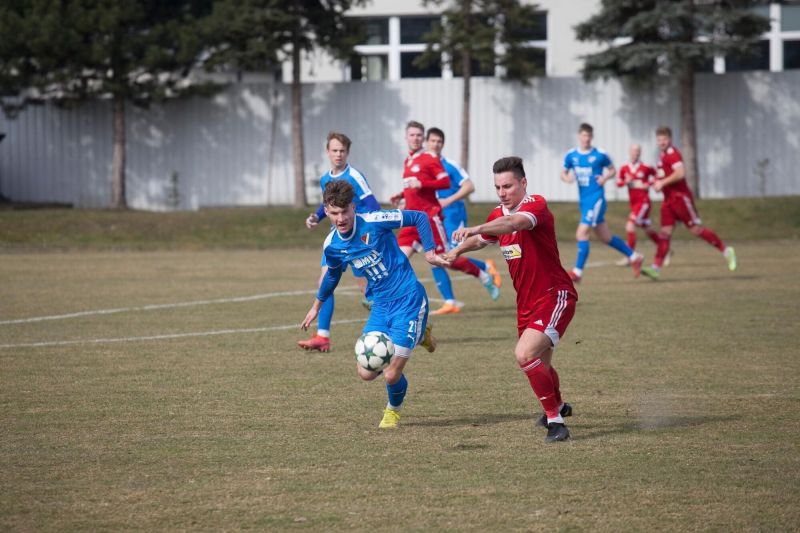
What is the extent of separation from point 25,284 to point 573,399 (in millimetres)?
11725

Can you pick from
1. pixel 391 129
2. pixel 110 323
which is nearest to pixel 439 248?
pixel 110 323

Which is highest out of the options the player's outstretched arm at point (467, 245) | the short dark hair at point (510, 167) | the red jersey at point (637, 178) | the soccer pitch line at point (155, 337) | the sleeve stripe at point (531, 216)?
the red jersey at point (637, 178)

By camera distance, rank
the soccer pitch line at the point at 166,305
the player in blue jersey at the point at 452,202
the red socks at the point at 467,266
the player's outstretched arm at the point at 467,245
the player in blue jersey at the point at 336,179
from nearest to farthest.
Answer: the player's outstretched arm at the point at 467,245 < the player in blue jersey at the point at 336,179 < the soccer pitch line at the point at 166,305 < the player in blue jersey at the point at 452,202 < the red socks at the point at 467,266

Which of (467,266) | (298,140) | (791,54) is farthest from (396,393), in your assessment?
(791,54)

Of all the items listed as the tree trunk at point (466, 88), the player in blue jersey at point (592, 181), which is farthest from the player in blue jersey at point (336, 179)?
the tree trunk at point (466, 88)

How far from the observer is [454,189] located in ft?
51.9

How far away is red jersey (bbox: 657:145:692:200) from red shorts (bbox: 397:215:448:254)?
5.59 meters

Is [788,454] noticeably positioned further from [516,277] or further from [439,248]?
[439,248]

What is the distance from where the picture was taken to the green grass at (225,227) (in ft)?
87.3

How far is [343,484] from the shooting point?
20.6ft

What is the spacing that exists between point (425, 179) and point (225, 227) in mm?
14517

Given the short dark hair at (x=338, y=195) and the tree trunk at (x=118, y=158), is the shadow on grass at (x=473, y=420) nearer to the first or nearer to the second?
the short dark hair at (x=338, y=195)

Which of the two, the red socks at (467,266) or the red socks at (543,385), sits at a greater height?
the red socks at (467,266)

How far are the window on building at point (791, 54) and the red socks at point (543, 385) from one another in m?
32.5
